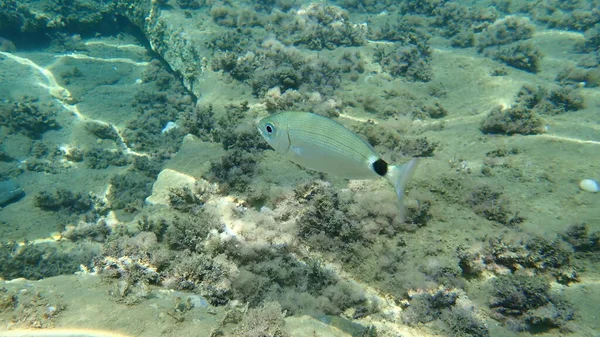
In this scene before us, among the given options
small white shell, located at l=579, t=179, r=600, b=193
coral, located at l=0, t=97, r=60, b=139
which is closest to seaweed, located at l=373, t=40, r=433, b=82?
small white shell, located at l=579, t=179, r=600, b=193

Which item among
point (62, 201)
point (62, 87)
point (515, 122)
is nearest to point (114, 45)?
point (62, 87)

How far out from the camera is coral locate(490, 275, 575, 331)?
3.20 m

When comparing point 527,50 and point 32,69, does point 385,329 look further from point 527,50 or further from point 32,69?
point 32,69

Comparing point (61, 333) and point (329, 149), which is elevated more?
point (329, 149)

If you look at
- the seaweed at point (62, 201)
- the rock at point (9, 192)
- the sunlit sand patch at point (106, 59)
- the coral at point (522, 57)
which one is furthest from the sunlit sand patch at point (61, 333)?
the sunlit sand patch at point (106, 59)

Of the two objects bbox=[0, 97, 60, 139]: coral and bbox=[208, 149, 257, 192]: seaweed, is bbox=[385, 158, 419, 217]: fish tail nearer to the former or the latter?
bbox=[208, 149, 257, 192]: seaweed

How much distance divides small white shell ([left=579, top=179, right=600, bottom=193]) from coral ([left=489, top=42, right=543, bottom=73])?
17.7ft

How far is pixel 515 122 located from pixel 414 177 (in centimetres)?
276

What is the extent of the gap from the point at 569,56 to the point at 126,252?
12.3 m

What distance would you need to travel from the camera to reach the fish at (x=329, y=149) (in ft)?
7.30

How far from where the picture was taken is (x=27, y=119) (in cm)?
855

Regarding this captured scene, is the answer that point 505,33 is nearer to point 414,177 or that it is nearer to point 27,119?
point 414,177

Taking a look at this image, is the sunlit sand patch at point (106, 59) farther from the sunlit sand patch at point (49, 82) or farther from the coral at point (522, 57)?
the coral at point (522, 57)

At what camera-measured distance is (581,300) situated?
11.1ft
